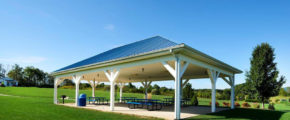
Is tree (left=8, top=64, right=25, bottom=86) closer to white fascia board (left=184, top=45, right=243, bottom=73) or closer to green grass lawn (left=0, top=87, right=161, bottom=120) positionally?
green grass lawn (left=0, top=87, right=161, bottom=120)

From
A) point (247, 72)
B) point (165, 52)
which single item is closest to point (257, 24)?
point (247, 72)

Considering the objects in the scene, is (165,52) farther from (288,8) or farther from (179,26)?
(288,8)

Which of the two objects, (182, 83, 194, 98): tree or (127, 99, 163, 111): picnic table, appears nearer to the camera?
(127, 99, 163, 111): picnic table

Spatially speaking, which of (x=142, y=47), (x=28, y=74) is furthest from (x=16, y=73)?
(x=142, y=47)

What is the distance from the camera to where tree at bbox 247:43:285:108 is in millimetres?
15539

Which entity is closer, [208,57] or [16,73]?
[208,57]

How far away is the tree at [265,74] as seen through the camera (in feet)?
51.0

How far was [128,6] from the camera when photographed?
12445mm

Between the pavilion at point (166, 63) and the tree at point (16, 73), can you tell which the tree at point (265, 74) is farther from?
the tree at point (16, 73)

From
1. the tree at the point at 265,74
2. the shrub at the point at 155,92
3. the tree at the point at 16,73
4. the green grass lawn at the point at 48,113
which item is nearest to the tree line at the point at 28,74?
the tree at the point at 16,73

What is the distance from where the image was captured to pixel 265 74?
Answer: 15781mm

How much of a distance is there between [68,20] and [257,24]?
Answer: 1275 cm

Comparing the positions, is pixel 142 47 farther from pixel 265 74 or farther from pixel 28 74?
pixel 28 74

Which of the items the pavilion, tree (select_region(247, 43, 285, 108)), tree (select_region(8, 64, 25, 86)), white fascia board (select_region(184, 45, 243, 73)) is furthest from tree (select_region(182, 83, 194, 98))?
tree (select_region(8, 64, 25, 86))
